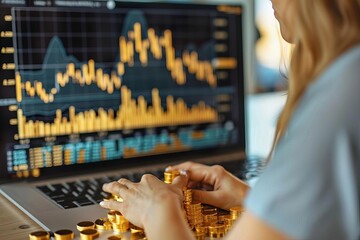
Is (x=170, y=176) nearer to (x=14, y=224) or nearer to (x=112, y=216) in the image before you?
(x=112, y=216)

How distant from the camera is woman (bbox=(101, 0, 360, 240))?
0.61 m

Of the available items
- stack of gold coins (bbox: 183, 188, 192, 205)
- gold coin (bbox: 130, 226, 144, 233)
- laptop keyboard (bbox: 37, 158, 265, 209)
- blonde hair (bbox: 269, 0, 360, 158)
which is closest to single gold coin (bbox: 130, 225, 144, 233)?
gold coin (bbox: 130, 226, 144, 233)

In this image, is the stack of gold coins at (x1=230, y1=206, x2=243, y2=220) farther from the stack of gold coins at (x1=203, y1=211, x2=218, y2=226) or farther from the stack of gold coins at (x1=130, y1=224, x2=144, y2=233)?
the stack of gold coins at (x1=130, y1=224, x2=144, y2=233)

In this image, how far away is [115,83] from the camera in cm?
147

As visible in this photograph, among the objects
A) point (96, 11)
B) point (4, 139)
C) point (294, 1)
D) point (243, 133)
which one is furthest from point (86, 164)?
point (294, 1)

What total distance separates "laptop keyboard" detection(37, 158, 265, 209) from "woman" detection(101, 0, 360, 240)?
54 centimetres

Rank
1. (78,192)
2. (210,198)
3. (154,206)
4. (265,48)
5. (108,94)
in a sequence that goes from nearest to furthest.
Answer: (154,206)
(210,198)
(78,192)
(108,94)
(265,48)

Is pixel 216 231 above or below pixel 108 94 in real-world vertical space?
below

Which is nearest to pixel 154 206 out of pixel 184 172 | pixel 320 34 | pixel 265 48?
pixel 184 172

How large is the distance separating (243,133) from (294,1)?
984 mm

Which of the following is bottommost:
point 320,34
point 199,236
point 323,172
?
point 199,236

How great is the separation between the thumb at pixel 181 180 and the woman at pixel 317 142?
1.14 ft

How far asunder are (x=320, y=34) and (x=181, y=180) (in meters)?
0.46

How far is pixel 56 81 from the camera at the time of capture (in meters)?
1.39
